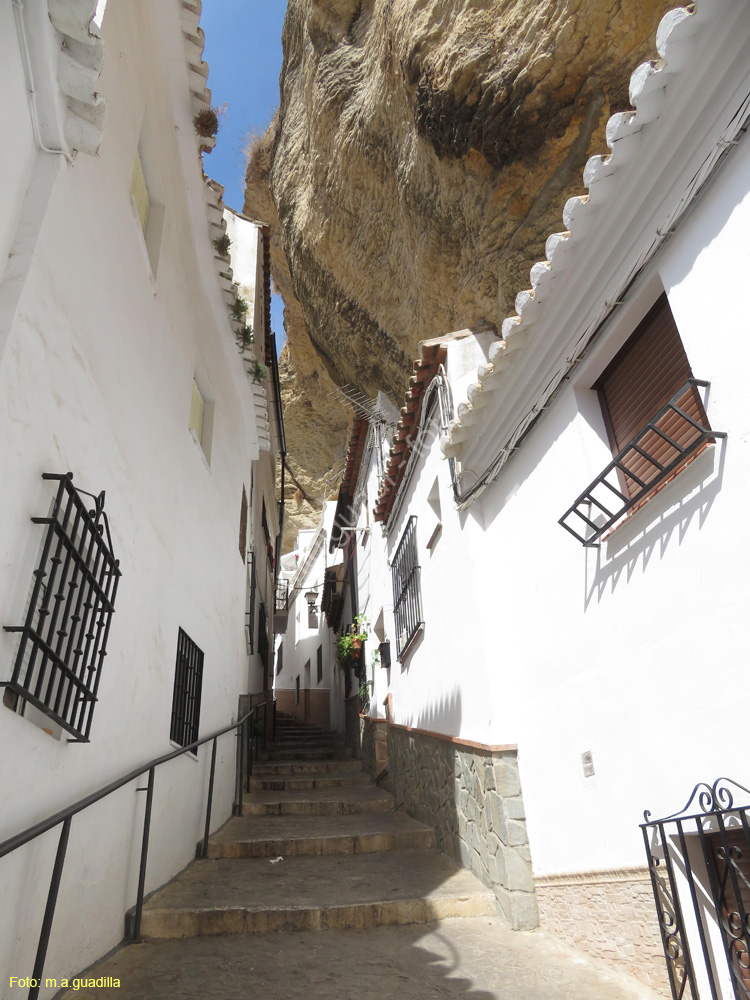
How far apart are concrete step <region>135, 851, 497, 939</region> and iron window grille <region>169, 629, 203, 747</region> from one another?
107cm

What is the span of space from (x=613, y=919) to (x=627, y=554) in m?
1.88

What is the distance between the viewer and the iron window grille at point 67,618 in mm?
2549

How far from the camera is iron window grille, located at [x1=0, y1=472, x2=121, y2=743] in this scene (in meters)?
2.55

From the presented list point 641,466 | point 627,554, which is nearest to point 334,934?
point 627,554

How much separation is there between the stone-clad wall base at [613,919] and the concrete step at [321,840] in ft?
7.46

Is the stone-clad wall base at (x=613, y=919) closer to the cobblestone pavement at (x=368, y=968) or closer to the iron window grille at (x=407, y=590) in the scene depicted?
the cobblestone pavement at (x=368, y=968)

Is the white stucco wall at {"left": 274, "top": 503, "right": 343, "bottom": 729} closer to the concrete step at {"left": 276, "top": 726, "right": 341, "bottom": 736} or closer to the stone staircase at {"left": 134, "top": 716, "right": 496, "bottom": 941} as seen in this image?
the concrete step at {"left": 276, "top": 726, "right": 341, "bottom": 736}

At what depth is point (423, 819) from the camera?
633cm

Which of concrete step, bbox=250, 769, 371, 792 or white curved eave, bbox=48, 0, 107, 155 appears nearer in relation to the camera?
white curved eave, bbox=48, 0, 107, 155

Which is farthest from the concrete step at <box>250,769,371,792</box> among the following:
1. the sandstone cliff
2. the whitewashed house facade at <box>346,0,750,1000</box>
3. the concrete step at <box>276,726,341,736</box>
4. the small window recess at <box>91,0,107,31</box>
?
the small window recess at <box>91,0,107,31</box>

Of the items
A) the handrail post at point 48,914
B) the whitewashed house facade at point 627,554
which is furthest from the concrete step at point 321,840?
the handrail post at point 48,914

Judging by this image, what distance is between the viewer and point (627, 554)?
3182 mm

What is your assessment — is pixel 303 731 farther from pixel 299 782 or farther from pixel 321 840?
pixel 321 840

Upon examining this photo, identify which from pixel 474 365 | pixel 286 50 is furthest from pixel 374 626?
pixel 286 50
